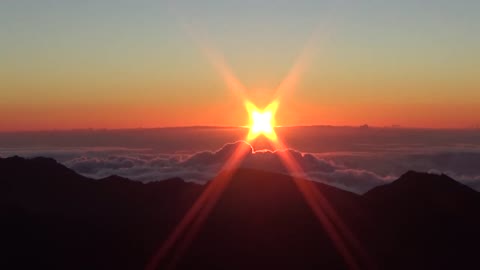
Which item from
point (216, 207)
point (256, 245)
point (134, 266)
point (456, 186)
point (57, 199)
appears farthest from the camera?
point (456, 186)

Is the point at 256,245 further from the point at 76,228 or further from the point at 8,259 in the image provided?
the point at 8,259

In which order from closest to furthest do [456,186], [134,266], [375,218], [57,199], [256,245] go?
[134,266] < [256,245] < [375,218] < [57,199] < [456,186]

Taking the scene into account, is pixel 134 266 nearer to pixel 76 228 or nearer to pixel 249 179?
pixel 76 228

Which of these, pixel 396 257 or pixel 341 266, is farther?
pixel 396 257

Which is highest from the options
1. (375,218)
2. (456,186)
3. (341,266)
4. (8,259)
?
(456,186)

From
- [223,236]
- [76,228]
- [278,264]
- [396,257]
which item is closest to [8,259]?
[76,228]

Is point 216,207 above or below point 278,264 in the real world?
above
